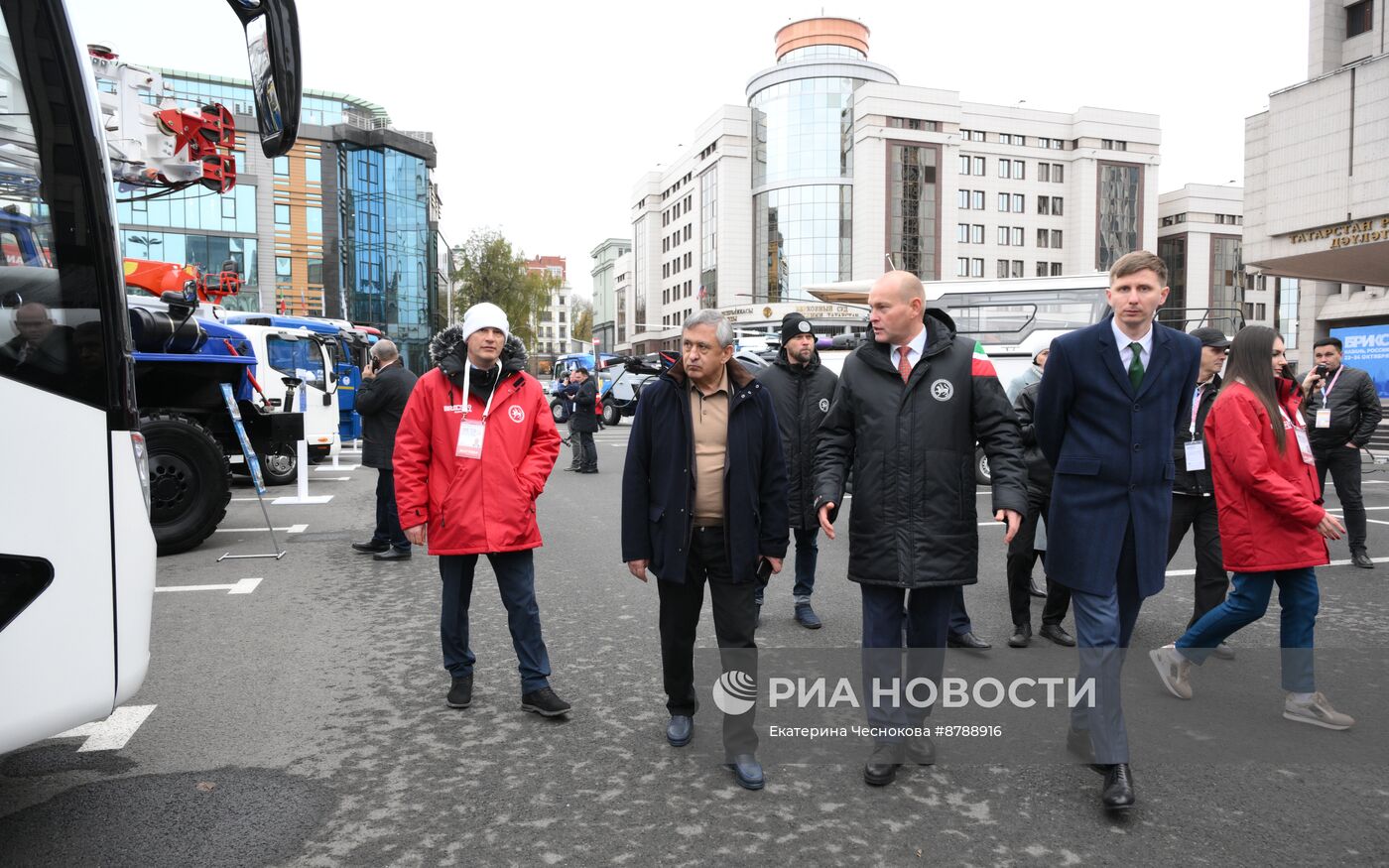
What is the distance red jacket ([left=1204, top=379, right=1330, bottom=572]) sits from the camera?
4008 mm

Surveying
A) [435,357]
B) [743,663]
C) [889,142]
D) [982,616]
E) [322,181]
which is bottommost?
[982,616]

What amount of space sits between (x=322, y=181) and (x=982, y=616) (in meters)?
55.7

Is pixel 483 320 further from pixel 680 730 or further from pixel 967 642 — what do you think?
pixel 967 642

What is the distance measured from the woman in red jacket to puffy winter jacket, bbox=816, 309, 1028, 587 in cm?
130

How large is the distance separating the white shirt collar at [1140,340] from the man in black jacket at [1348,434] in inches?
216

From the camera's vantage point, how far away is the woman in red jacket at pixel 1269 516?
13.2ft

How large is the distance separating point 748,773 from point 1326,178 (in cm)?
3631

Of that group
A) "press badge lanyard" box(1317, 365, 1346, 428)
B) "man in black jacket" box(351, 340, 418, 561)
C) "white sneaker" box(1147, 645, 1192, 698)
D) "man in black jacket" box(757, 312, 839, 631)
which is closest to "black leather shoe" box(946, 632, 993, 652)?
"man in black jacket" box(757, 312, 839, 631)

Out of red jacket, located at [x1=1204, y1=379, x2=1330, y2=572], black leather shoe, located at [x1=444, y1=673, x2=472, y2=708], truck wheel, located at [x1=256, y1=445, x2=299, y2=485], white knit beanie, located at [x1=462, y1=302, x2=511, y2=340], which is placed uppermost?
white knit beanie, located at [x1=462, y1=302, x2=511, y2=340]

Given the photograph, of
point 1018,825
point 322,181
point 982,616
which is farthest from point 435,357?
point 322,181

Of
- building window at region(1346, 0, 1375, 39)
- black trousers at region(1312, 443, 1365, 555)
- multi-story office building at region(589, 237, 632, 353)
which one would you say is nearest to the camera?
black trousers at region(1312, 443, 1365, 555)

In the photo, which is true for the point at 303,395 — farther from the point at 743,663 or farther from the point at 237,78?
the point at 743,663

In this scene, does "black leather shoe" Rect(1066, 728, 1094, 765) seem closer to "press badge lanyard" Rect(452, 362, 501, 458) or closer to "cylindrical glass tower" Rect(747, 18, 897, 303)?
"press badge lanyard" Rect(452, 362, 501, 458)

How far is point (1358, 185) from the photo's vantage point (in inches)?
1193
